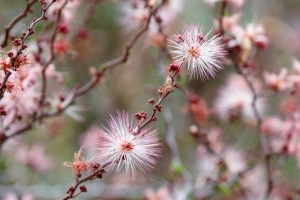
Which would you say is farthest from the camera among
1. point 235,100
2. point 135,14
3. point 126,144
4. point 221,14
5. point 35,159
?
point 35,159

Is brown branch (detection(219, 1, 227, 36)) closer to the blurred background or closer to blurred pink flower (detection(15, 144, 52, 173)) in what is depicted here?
blurred pink flower (detection(15, 144, 52, 173))

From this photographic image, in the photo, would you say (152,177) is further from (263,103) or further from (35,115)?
(263,103)

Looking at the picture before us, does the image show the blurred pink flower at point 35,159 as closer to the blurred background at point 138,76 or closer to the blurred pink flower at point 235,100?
the blurred background at point 138,76

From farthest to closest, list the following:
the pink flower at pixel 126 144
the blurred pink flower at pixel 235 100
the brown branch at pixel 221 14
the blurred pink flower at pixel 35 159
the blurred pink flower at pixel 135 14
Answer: the blurred pink flower at pixel 35 159
the blurred pink flower at pixel 235 100
the blurred pink flower at pixel 135 14
the brown branch at pixel 221 14
the pink flower at pixel 126 144

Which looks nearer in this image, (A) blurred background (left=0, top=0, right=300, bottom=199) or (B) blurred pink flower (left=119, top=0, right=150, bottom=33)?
(B) blurred pink flower (left=119, top=0, right=150, bottom=33)

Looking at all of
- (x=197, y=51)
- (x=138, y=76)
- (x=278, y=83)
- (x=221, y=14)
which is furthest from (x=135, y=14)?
(x=138, y=76)

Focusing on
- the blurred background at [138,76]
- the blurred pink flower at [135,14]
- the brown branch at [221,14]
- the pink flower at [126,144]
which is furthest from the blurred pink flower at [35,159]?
the pink flower at [126,144]

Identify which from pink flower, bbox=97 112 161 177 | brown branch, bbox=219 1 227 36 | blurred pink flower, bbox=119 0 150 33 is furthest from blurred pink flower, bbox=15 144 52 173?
pink flower, bbox=97 112 161 177

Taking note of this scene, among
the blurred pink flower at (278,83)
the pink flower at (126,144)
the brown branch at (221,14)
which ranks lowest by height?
the pink flower at (126,144)

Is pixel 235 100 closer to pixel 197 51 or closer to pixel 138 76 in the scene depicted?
pixel 197 51

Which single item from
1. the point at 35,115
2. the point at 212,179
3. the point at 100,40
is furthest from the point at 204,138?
the point at 100,40

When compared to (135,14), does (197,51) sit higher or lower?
lower

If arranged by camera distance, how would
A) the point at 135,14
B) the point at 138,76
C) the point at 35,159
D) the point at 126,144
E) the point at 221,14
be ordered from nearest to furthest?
1. the point at 126,144
2. the point at 221,14
3. the point at 135,14
4. the point at 35,159
5. the point at 138,76
